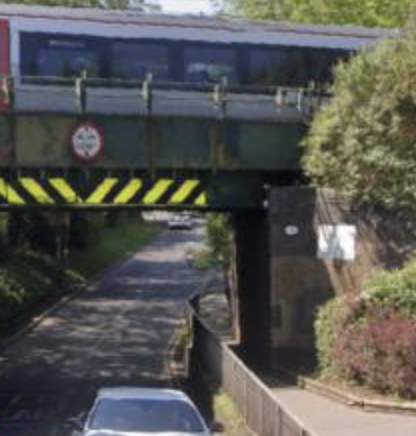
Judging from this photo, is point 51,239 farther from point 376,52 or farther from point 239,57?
point 376,52

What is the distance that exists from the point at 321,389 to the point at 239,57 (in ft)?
34.7

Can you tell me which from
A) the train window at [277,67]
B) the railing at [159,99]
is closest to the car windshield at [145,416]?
the railing at [159,99]

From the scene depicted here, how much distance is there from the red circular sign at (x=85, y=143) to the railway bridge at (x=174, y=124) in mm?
23

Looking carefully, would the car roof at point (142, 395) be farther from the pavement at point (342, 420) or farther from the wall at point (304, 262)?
the wall at point (304, 262)

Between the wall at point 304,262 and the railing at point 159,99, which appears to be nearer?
the wall at point 304,262

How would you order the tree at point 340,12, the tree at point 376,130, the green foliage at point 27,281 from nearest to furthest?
1. the tree at point 376,130
2. the green foliage at point 27,281
3. the tree at point 340,12

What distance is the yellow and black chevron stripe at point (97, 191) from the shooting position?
28.7m

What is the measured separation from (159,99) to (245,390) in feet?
30.4

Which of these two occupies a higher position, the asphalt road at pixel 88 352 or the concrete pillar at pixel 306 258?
the concrete pillar at pixel 306 258

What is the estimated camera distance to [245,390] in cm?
2308

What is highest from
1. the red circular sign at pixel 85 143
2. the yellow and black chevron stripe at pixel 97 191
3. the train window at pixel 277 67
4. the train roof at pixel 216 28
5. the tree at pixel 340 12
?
the tree at pixel 340 12

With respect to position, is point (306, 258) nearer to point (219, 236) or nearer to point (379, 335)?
point (379, 335)

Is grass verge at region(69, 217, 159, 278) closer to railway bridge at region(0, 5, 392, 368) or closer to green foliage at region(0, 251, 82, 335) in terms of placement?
green foliage at region(0, 251, 82, 335)

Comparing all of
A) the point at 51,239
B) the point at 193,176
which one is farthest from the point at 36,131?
the point at 51,239
